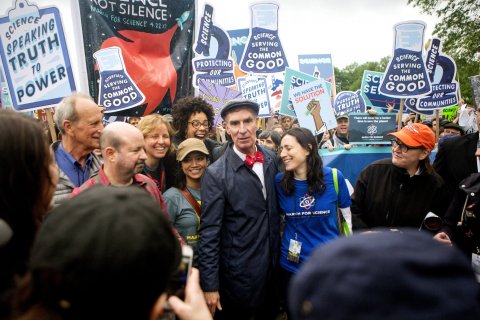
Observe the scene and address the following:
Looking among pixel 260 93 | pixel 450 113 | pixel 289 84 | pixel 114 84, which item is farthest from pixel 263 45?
pixel 450 113

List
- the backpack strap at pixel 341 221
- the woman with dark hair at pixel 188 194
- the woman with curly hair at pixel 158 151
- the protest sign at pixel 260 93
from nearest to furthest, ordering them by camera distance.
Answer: the woman with dark hair at pixel 188 194 < the backpack strap at pixel 341 221 < the woman with curly hair at pixel 158 151 < the protest sign at pixel 260 93

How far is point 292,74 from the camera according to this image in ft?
22.0

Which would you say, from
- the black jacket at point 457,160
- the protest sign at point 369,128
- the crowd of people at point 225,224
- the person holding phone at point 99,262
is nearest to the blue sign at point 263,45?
the protest sign at point 369,128

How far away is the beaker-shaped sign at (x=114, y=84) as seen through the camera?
3344 mm

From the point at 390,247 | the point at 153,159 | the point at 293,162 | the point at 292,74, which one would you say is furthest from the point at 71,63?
the point at 292,74

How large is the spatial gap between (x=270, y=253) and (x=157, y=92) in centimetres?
221

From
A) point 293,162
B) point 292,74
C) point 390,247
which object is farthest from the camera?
point 292,74

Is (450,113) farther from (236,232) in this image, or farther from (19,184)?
(19,184)

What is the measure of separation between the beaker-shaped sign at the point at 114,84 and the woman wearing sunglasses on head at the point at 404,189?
2.45m

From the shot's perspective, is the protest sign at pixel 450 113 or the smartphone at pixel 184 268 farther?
the protest sign at pixel 450 113

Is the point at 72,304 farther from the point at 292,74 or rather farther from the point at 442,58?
the point at 442,58

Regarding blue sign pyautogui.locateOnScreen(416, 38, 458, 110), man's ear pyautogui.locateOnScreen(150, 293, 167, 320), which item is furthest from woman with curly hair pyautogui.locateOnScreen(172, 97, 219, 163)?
blue sign pyautogui.locateOnScreen(416, 38, 458, 110)

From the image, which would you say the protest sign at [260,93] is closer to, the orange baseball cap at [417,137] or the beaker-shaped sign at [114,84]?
the beaker-shaped sign at [114,84]

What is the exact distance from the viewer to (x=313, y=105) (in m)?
5.70
